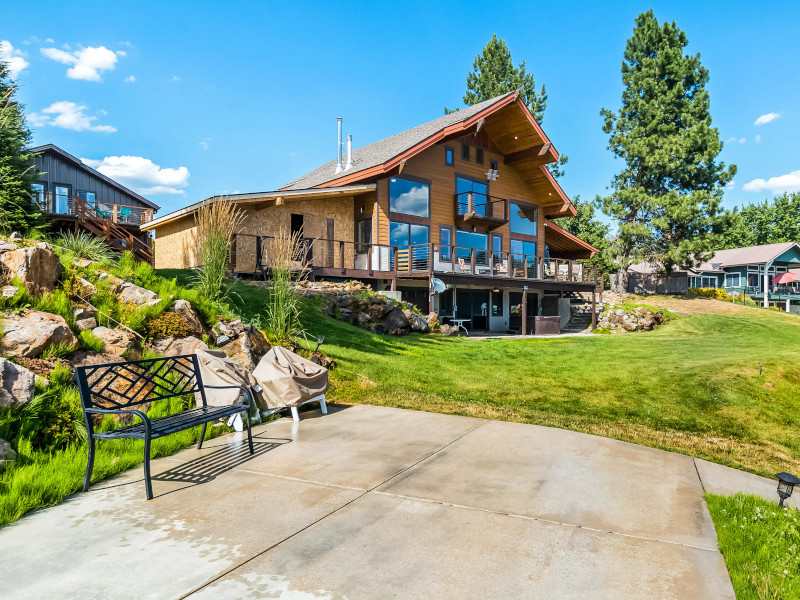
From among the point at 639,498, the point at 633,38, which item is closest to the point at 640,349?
the point at 639,498

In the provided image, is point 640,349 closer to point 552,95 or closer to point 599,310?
point 599,310

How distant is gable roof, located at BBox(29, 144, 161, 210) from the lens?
2484cm

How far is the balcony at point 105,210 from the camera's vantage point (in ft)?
80.2

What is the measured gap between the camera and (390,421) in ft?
19.6

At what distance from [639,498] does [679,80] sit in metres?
38.9

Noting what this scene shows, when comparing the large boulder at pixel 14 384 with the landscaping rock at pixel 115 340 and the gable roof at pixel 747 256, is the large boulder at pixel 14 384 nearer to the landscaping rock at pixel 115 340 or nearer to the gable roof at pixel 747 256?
the landscaping rock at pixel 115 340

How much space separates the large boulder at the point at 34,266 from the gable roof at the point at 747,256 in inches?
1782

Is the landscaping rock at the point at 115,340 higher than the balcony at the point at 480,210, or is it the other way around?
A: the balcony at the point at 480,210

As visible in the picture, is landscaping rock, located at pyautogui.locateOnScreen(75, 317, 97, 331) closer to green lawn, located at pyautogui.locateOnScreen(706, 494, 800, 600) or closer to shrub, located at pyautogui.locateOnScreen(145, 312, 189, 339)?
shrub, located at pyautogui.locateOnScreen(145, 312, 189, 339)

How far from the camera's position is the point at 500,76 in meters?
37.4

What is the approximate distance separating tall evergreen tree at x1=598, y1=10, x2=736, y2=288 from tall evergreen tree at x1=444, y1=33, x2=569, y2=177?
640 centimetres

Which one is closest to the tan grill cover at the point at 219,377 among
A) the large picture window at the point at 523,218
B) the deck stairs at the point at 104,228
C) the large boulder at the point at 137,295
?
the large boulder at the point at 137,295

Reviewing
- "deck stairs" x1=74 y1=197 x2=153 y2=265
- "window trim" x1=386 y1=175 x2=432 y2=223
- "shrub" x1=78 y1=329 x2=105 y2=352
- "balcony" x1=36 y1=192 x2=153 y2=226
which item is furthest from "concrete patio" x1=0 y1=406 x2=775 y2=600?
"balcony" x1=36 y1=192 x2=153 y2=226

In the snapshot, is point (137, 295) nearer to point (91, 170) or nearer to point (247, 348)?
point (247, 348)
